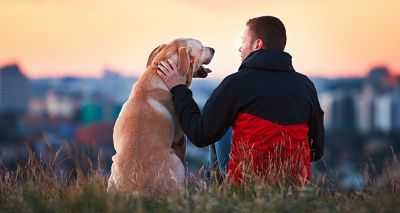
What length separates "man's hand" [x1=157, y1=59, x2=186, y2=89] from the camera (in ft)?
22.5

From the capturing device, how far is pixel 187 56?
7090 millimetres

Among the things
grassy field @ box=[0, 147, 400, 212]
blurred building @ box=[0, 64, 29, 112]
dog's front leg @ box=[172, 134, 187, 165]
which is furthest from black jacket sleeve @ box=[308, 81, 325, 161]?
blurred building @ box=[0, 64, 29, 112]

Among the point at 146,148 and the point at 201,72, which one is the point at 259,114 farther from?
the point at 201,72

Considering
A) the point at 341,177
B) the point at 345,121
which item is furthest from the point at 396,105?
the point at 341,177

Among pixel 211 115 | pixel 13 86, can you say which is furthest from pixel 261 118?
pixel 13 86

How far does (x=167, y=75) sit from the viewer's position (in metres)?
6.88

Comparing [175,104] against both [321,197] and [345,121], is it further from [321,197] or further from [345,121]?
[345,121]

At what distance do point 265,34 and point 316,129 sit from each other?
2.86 ft

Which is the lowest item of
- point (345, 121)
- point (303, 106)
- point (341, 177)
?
point (345, 121)

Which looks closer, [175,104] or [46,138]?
[175,104]

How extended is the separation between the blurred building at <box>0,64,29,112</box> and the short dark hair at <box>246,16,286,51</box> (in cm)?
16228

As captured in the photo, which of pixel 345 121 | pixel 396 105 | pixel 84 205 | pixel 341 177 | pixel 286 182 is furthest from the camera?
pixel 396 105

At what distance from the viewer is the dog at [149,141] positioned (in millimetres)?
6379

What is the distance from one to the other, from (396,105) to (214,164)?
162546mm
